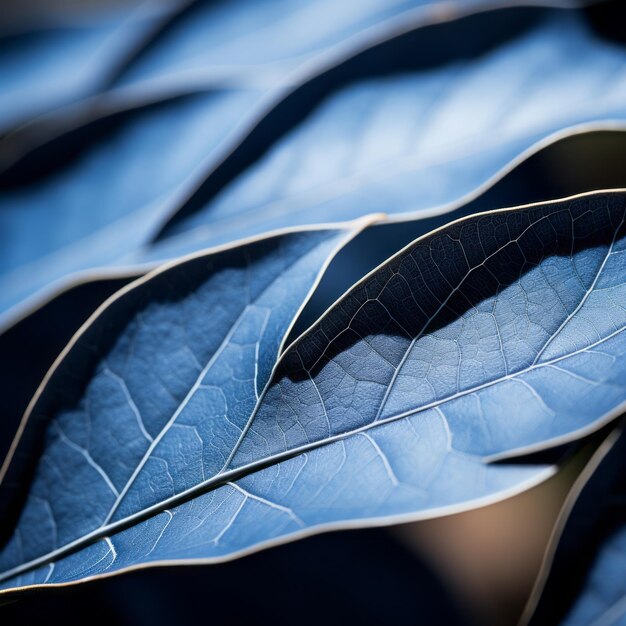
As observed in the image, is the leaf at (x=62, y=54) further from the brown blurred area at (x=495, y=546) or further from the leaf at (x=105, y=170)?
the brown blurred area at (x=495, y=546)

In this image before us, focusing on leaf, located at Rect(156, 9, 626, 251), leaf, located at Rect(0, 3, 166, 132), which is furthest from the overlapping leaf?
leaf, located at Rect(0, 3, 166, 132)

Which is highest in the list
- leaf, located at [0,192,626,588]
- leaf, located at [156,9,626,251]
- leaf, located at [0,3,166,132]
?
leaf, located at [0,3,166,132]

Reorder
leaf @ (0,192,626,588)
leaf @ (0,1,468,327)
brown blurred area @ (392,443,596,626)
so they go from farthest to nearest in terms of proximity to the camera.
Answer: leaf @ (0,1,468,327), brown blurred area @ (392,443,596,626), leaf @ (0,192,626,588)

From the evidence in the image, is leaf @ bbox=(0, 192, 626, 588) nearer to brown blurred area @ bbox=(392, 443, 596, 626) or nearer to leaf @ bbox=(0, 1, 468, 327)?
brown blurred area @ bbox=(392, 443, 596, 626)

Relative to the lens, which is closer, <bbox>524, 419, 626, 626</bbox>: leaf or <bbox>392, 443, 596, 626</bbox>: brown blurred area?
<bbox>524, 419, 626, 626</bbox>: leaf

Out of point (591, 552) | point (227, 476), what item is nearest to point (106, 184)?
point (227, 476)

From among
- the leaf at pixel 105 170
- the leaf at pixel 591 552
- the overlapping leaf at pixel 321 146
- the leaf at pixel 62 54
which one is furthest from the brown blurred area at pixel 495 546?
the leaf at pixel 62 54

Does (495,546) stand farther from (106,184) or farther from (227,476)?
(106,184)

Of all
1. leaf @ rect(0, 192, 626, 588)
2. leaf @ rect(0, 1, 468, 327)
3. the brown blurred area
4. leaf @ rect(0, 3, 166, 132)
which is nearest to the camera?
leaf @ rect(0, 192, 626, 588)

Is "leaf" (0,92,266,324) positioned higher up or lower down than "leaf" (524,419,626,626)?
higher up
